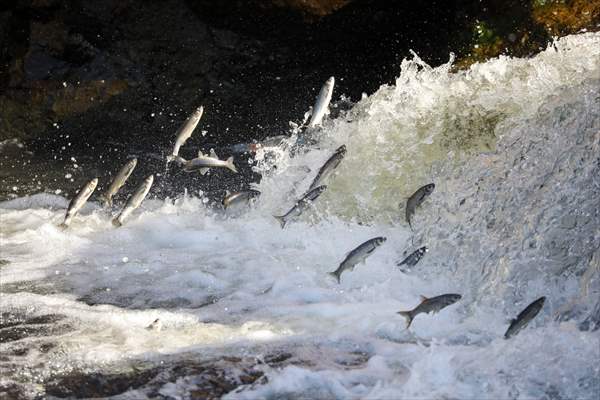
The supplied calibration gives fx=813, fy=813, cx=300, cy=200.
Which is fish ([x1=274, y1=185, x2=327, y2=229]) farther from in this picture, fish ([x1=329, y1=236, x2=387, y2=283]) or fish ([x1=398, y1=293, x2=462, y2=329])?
fish ([x1=398, y1=293, x2=462, y2=329])

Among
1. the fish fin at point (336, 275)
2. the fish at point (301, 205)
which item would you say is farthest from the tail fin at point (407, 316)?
the fish at point (301, 205)

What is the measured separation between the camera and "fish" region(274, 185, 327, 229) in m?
6.28

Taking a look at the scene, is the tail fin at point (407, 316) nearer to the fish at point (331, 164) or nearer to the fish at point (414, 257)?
the fish at point (414, 257)

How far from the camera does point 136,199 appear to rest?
6781 mm

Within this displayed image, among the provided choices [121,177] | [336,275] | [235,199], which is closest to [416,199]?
[336,275]

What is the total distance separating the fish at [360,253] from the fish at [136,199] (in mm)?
1873

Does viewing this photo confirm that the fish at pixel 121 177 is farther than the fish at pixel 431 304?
Yes

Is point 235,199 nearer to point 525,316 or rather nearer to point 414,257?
point 414,257

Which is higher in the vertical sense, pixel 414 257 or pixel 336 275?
pixel 414 257

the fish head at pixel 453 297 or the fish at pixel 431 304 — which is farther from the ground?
the fish head at pixel 453 297

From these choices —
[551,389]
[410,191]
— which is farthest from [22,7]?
[551,389]

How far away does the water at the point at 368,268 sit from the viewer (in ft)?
14.3

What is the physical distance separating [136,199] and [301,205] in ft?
4.66

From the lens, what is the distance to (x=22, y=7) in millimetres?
10352
